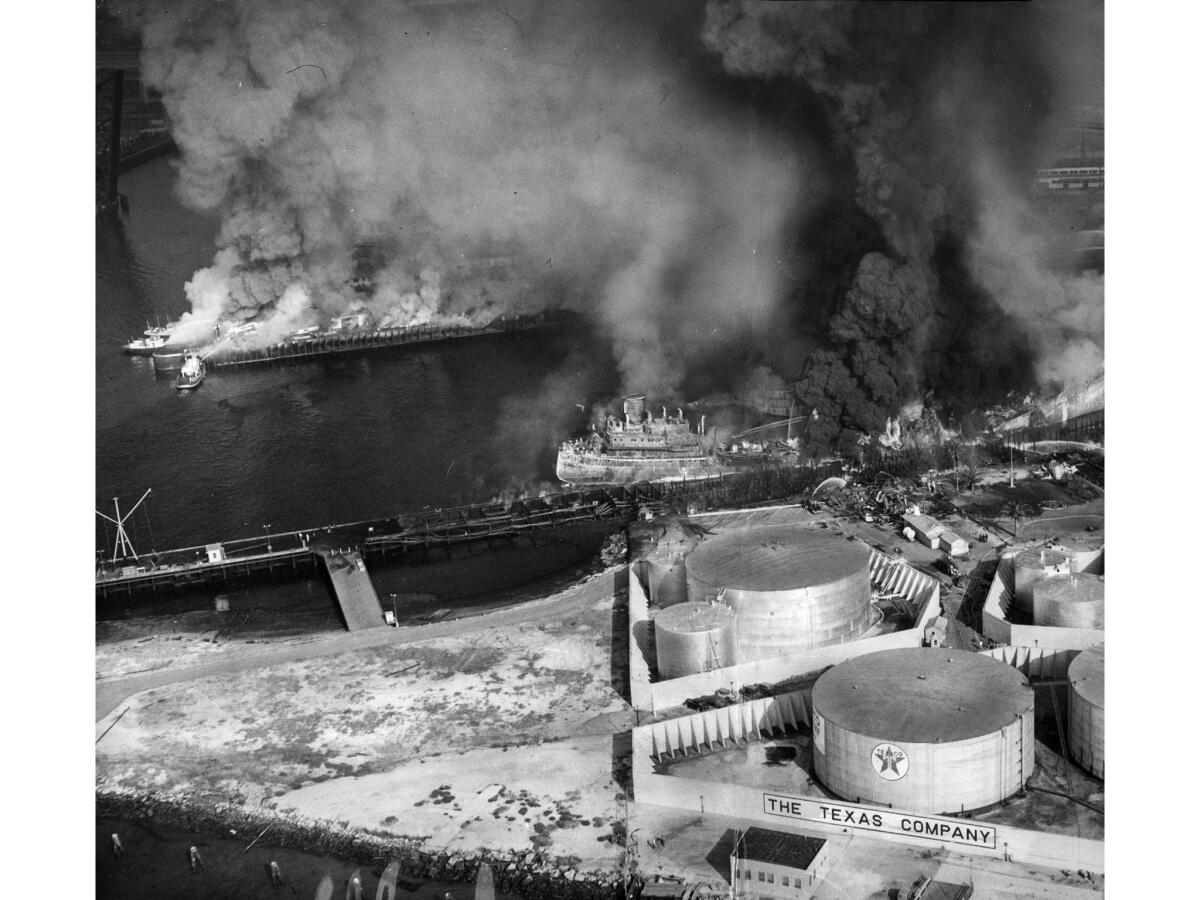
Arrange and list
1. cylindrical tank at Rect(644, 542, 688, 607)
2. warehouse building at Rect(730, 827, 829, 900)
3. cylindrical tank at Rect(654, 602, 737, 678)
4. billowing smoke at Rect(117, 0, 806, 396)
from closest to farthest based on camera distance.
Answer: warehouse building at Rect(730, 827, 829, 900) < cylindrical tank at Rect(654, 602, 737, 678) < cylindrical tank at Rect(644, 542, 688, 607) < billowing smoke at Rect(117, 0, 806, 396)

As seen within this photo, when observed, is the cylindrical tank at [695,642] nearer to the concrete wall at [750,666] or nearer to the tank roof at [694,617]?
the tank roof at [694,617]

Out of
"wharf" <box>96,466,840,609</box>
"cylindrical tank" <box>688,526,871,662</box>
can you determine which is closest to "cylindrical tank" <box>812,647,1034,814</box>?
"cylindrical tank" <box>688,526,871,662</box>

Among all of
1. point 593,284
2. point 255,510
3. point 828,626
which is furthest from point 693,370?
point 828,626

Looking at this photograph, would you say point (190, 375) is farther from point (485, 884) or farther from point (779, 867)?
point (779, 867)

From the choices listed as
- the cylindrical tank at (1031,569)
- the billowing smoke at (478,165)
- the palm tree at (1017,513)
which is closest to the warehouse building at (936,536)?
the palm tree at (1017,513)

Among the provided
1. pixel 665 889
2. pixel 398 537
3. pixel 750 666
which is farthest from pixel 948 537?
pixel 665 889

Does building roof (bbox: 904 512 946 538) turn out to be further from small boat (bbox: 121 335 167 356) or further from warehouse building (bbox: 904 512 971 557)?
small boat (bbox: 121 335 167 356)
